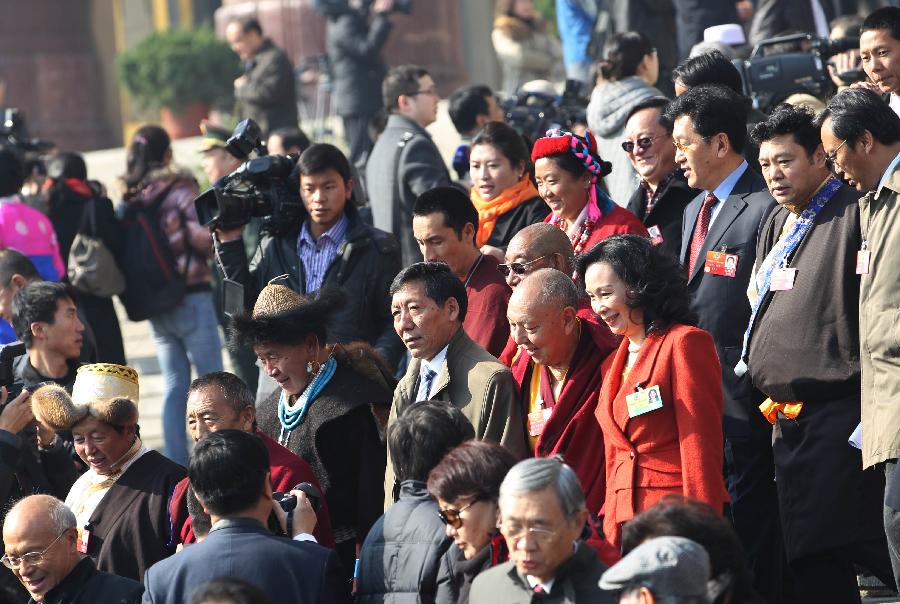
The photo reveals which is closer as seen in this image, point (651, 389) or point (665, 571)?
point (665, 571)

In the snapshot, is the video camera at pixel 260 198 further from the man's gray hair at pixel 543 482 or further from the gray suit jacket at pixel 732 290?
the man's gray hair at pixel 543 482

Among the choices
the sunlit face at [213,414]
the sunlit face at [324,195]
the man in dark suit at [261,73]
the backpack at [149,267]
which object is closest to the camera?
the sunlit face at [213,414]

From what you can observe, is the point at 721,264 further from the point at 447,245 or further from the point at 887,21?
the point at 887,21

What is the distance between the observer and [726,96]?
6367mm

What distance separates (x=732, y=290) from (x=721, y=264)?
0.35ft

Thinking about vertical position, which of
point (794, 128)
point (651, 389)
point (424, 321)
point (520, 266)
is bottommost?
point (651, 389)

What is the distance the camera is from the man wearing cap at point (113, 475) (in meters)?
5.99

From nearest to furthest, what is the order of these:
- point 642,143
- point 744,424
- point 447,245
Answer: point 744,424
point 447,245
point 642,143

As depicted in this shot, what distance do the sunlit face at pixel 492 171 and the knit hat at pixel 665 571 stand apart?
13.1ft

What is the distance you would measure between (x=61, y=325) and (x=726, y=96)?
3337mm

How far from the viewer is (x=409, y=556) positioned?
192 inches

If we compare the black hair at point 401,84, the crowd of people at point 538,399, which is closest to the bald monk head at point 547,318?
the crowd of people at point 538,399

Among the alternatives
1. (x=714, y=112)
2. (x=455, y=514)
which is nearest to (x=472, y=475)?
(x=455, y=514)

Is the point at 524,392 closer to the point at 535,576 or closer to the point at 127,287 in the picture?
the point at 535,576
